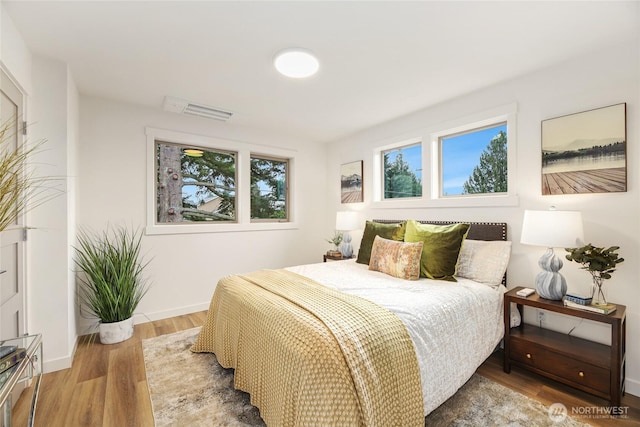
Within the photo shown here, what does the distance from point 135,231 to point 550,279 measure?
3.80 meters

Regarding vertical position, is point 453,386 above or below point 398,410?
below

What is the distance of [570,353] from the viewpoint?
73.4 inches

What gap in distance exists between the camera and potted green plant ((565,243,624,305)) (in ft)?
5.85

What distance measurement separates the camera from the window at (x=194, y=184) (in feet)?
11.0

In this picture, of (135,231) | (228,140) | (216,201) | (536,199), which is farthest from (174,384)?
(536,199)

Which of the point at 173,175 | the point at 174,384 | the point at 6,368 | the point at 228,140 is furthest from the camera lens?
the point at 228,140

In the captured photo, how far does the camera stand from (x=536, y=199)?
2336mm

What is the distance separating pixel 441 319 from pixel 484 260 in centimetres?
99

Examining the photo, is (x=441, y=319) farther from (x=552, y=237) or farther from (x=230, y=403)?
(x=230, y=403)

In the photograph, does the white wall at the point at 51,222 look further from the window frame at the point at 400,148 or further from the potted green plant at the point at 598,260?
the potted green plant at the point at 598,260

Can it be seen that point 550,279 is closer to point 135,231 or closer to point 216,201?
point 216,201

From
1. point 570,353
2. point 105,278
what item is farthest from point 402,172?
point 105,278

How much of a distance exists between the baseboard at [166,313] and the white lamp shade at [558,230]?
344 centimetres

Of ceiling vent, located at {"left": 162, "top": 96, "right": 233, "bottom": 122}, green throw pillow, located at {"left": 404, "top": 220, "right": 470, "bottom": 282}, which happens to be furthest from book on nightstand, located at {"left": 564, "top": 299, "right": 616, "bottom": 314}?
ceiling vent, located at {"left": 162, "top": 96, "right": 233, "bottom": 122}
